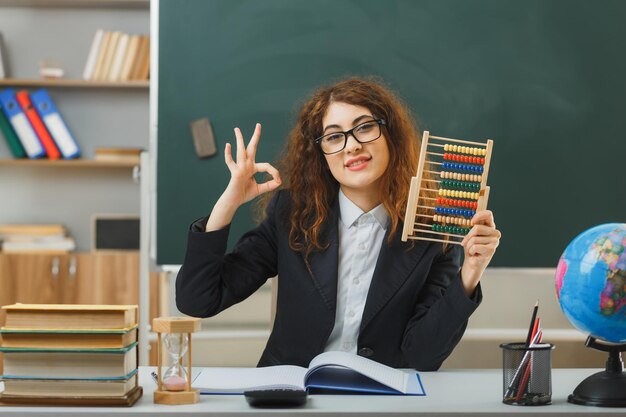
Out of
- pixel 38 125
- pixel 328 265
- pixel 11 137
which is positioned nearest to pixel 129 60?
pixel 38 125

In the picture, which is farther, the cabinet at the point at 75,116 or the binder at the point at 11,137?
the cabinet at the point at 75,116

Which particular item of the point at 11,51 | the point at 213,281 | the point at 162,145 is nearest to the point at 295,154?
the point at 213,281

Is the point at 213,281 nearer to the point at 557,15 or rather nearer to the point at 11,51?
the point at 557,15

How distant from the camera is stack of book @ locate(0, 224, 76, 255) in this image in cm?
450

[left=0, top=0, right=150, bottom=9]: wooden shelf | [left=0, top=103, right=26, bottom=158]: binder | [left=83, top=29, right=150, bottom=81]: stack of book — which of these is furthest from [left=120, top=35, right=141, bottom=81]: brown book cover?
[left=0, top=103, right=26, bottom=158]: binder

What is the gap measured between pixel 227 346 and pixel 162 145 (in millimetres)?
929

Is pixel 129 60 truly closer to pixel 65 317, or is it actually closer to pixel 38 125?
pixel 38 125

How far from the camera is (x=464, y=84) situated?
3.88m

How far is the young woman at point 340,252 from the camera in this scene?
2201mm

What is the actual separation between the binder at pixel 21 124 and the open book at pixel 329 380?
3.16 meters

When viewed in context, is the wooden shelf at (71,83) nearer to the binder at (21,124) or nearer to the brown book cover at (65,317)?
the binder at (21,124)

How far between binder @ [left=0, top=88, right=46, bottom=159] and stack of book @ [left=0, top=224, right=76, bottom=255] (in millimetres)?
399

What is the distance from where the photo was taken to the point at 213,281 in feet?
7.40

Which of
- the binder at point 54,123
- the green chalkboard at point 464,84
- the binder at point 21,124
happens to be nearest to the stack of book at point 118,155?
the binder at point 54,123
